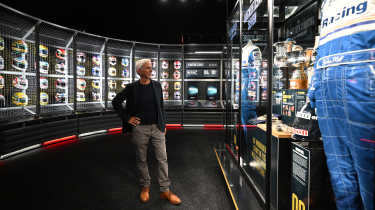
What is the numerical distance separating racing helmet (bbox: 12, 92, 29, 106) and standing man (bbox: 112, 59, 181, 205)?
8.41 feet

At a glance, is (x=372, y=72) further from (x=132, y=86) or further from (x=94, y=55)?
(x=94, y=55)

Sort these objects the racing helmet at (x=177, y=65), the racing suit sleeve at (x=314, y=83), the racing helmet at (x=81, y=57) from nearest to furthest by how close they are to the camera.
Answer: the racing suit sleeve at (x=314, y=83) < the racing helmet at (x=81, y=57) < the racing helmet at (x=177, y=65)

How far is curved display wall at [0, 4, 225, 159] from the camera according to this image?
328 cm

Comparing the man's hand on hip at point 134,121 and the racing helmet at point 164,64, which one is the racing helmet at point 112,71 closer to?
the racing helmet at point 164,64

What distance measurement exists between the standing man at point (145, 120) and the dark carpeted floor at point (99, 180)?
252 mm

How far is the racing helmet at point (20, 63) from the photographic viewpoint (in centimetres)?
328

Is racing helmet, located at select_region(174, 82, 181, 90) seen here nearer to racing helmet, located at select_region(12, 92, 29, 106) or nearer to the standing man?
racing helmet, located at select_region(12, 92, 29, 106)

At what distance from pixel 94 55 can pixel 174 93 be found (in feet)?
8.76

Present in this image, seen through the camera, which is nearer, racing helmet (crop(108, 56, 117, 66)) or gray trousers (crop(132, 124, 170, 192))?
gray trousers (crop(132, 124, 170, 192))

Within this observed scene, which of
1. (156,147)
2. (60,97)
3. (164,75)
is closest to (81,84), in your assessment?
(60,97)

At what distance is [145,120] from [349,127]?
1.66 metres

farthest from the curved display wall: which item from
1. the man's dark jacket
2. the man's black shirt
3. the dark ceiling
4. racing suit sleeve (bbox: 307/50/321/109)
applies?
racing suit sleeve (bbox: 307/50/321/109)

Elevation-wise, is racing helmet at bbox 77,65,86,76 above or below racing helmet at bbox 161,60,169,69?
below

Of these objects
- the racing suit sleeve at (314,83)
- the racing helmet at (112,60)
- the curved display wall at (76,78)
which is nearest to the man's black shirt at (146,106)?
the racing suit sleeve at (314,83)
